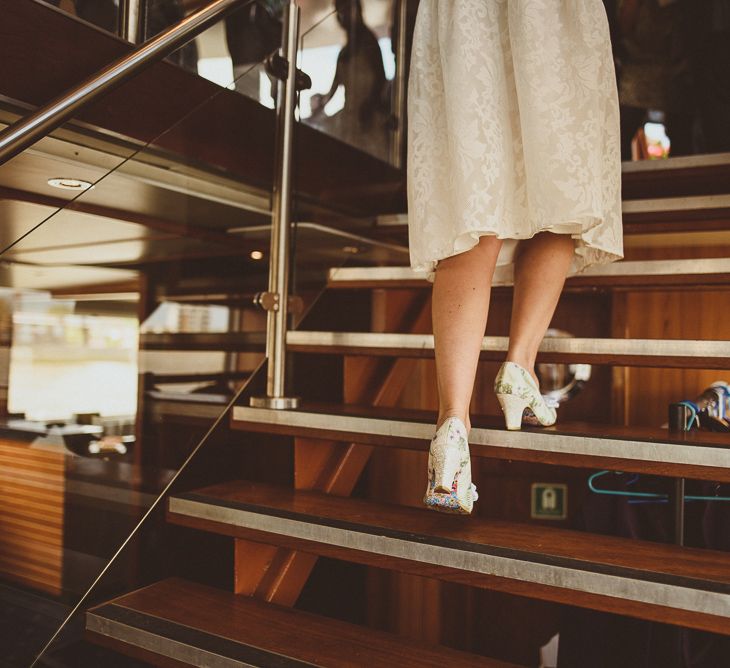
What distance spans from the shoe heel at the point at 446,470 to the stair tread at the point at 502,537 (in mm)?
119

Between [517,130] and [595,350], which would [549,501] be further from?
[517,130]

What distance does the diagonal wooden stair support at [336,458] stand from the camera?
1.52m

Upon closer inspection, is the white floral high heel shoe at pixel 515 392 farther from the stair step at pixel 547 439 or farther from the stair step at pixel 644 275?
the stair step at pixel 644 275

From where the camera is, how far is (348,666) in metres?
1.14

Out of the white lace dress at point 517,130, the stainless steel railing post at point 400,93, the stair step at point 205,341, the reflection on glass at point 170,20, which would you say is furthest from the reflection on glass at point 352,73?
the white lace dress at point 517,130

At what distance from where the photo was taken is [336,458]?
5.61 ft

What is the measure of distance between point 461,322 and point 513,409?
22 cm

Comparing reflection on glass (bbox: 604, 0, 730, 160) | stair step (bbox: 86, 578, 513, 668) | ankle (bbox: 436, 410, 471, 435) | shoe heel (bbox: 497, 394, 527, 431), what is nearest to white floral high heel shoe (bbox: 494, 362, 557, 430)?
shoe heel (bbox: 497, 394, 527, 431)

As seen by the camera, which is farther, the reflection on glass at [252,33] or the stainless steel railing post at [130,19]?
the reflection on glass at [252,33]

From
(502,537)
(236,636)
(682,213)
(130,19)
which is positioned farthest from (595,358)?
(130,19)

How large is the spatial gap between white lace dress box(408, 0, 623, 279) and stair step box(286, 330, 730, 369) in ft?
0.83

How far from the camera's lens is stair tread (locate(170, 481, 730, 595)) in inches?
42.9

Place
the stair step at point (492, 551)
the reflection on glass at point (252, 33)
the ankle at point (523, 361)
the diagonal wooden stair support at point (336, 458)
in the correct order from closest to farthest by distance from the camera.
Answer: the stair step at point (492, 551) → the ankle at point (523, 361) → the diagonal wooden stair support at point (336, 458) → the reflection on glass at point (252, 33)

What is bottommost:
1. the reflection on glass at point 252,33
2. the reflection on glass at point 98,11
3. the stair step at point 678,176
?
the stair step at point 678,176
